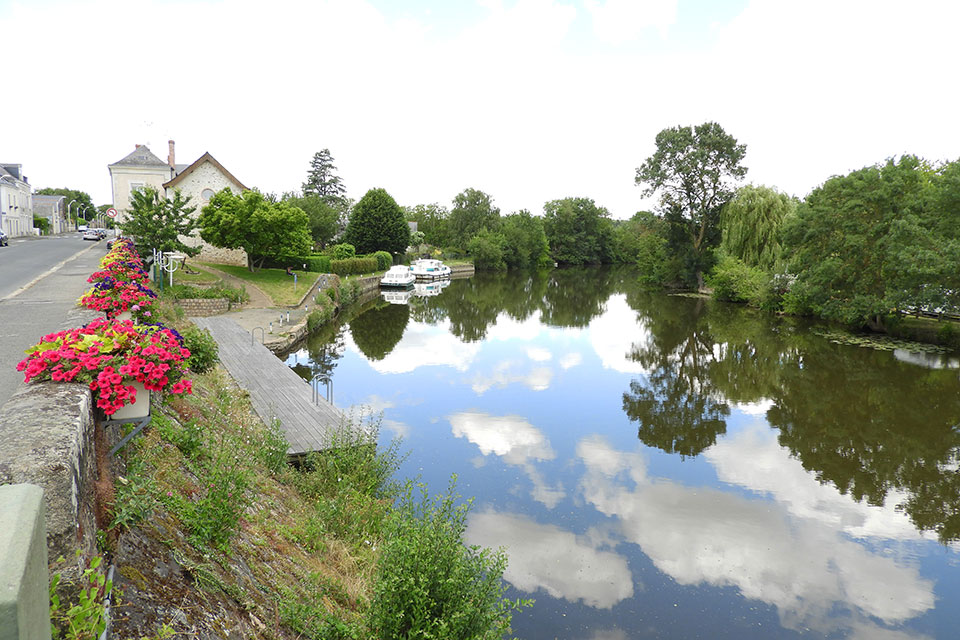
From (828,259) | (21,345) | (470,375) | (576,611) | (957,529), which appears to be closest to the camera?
(576,611)

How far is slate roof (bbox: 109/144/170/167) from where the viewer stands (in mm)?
33594

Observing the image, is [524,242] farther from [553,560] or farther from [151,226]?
[553,560]

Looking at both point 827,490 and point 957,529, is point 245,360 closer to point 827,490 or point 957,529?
point 827,490

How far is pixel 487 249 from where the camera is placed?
2584 inches

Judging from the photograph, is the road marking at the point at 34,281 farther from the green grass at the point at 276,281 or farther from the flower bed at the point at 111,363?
the flower bed at the point at 111,363

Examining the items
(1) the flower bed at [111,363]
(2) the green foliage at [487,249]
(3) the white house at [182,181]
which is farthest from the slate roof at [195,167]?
(2) the green foliage at [487,249]

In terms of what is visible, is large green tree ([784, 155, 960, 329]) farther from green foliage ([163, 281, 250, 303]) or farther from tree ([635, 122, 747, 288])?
green foliage ([163, 281, 250, 303])

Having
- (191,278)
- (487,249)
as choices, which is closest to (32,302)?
(191,278)

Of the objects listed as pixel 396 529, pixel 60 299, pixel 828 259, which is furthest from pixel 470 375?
pixel 828 259

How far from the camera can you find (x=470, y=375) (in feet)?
56.4

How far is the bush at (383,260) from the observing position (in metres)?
48.4

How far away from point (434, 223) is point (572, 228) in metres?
21.2

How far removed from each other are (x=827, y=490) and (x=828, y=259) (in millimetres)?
18562

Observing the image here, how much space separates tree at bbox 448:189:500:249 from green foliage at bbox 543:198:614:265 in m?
15.4
